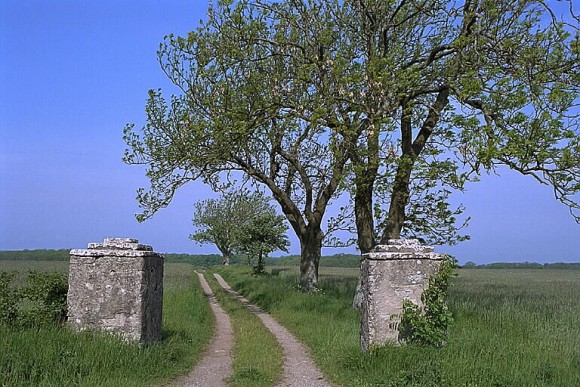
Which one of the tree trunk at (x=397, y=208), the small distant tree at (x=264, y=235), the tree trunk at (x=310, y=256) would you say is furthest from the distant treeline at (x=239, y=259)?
the tree trunk at (x=397, y=208)

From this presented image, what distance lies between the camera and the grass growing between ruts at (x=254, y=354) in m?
9.52

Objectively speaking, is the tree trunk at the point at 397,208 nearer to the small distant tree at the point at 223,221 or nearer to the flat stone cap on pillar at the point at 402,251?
the flat stone cap on pillar at the point at 402,251

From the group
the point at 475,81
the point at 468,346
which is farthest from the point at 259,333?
the point at 475,81

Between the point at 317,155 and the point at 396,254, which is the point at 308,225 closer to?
the point at 317,155

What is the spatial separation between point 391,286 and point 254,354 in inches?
131

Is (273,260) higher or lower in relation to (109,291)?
higher

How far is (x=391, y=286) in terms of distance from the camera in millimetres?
10539

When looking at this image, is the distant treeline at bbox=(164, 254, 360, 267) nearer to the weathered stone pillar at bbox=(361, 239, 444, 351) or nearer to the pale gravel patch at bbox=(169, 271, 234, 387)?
the pale gravel patch at bbox=(169, 271, 234, 387)

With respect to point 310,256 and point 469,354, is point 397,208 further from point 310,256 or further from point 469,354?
point 469,354

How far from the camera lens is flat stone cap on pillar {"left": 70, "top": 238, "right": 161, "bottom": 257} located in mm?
10750

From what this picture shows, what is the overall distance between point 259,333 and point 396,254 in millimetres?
5629

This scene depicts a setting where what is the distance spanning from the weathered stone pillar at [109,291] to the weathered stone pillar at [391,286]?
4.30m

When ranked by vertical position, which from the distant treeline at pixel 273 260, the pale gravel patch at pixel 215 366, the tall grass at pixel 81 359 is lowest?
the pale gravel patch at pixel 215 366

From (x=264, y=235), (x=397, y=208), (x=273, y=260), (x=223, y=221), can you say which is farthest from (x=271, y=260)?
(x=397, y=208)
